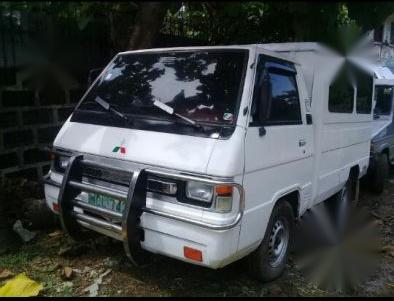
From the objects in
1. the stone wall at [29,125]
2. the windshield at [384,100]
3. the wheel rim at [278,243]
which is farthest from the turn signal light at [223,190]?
the windshield at [384,100]

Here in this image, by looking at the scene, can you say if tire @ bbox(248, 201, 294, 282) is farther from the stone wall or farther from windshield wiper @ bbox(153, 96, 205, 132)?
the stone wall

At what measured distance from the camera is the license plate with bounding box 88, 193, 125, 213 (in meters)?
3.32

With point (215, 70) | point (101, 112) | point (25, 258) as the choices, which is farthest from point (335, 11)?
point (25, 258)

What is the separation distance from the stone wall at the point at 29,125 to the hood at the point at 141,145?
146 centimetres

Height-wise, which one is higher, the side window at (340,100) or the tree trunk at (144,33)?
the tree trunk at (144,33)

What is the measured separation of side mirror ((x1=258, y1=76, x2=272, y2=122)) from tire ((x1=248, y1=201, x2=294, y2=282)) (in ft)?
2.80

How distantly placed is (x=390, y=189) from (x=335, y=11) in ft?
22.7

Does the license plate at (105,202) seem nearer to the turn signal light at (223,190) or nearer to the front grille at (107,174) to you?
the front grille at (107,174)

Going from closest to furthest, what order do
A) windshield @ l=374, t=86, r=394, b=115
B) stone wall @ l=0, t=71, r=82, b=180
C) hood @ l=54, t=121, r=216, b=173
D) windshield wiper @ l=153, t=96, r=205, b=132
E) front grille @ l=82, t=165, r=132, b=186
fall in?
hood @ l=54, t=121, r=216, b=173
windshield wiper @ l=153, t=96, r=205, b=132
front grille @ l=82, t=165, r=132, b=186
stone wall @ l=0, t=71, r=82, b=180
windshield @ l=374, t=86, r=394, b=115

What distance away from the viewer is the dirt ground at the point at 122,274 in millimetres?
3666

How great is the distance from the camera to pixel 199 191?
10.2ft

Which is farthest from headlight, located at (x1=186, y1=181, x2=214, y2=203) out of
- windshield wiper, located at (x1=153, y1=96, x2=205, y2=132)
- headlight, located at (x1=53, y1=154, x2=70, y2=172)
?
headlight, located at (x1=53, y1=154, x2=70, y2=172)

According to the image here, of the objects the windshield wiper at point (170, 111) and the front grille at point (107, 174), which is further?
the front grille at point (107, 174)

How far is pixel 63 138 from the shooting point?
3836mm
